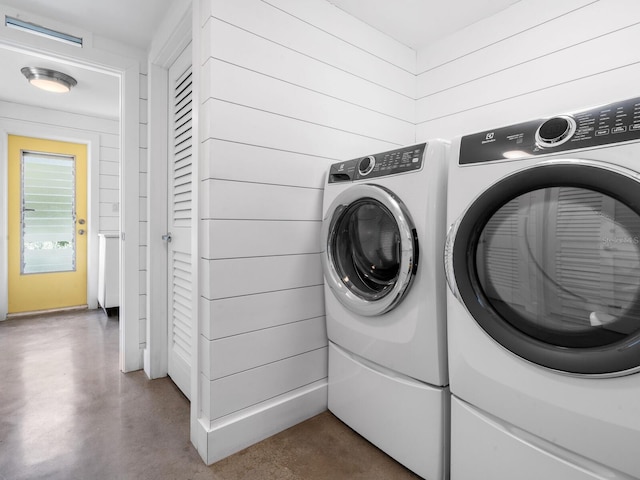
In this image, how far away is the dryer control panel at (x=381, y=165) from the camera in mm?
1227

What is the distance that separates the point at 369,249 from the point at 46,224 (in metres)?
3.78

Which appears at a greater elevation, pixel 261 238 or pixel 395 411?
pixel 261 238

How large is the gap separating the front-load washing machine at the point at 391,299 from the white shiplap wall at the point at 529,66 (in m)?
0.92

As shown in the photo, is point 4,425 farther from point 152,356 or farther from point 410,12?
point 410,12

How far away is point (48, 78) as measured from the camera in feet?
8.61

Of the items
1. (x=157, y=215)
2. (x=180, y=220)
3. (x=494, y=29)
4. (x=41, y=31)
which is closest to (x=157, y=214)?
(x=157, y=215)

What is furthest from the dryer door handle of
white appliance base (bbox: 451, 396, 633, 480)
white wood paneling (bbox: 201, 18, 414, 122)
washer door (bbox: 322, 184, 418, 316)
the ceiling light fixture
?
the ceiling light fixture

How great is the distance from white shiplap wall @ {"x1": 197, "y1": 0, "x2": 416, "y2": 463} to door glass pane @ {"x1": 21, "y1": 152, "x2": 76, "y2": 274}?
126 inches

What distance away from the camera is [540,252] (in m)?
0.91

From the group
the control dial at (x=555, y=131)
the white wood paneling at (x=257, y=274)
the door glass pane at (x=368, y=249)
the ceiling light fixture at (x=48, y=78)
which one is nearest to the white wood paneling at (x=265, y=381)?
the white wood paneling at (x=257, y=274)

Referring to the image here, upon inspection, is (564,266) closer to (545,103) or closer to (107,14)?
(545,103)

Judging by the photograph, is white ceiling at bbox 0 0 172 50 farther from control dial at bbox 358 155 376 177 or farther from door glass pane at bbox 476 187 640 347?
door glass pane at bbox 476 187 640 347

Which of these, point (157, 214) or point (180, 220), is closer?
point (180, 220)

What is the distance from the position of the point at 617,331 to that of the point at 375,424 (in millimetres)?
951
